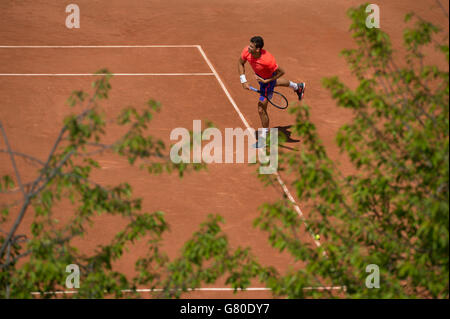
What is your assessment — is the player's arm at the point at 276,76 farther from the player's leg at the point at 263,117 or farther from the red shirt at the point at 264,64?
the player's leg at the point at 263,117

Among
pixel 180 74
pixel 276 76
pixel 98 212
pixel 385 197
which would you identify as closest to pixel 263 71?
pixel 276 76

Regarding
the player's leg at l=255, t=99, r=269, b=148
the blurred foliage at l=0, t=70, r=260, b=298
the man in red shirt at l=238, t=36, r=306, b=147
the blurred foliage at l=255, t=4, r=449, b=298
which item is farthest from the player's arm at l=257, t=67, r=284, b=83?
the blurred foliage at l=0, t=70, r=260, b=298

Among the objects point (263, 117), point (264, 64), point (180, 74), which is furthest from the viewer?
point (180, 74)

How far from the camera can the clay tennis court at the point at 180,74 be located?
1322cm

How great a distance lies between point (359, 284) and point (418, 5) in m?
22.3

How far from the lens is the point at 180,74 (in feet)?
64.4

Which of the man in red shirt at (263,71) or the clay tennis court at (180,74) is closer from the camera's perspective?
the clay tennis court at (180,74)

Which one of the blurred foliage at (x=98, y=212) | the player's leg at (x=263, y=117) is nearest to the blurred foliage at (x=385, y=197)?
the blurred foliage at (x=98, y=212)

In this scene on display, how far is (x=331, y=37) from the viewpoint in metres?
23.0

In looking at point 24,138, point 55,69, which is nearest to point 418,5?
point 55,69

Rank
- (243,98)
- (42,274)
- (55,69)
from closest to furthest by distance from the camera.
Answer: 1. (42,274)
2. (243,98)
3. (55,69)

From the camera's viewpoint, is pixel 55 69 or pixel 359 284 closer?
pixel 359 284

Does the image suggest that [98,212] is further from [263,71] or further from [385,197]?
[263,71]

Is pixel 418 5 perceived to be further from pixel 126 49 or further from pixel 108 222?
pixel 108 222
